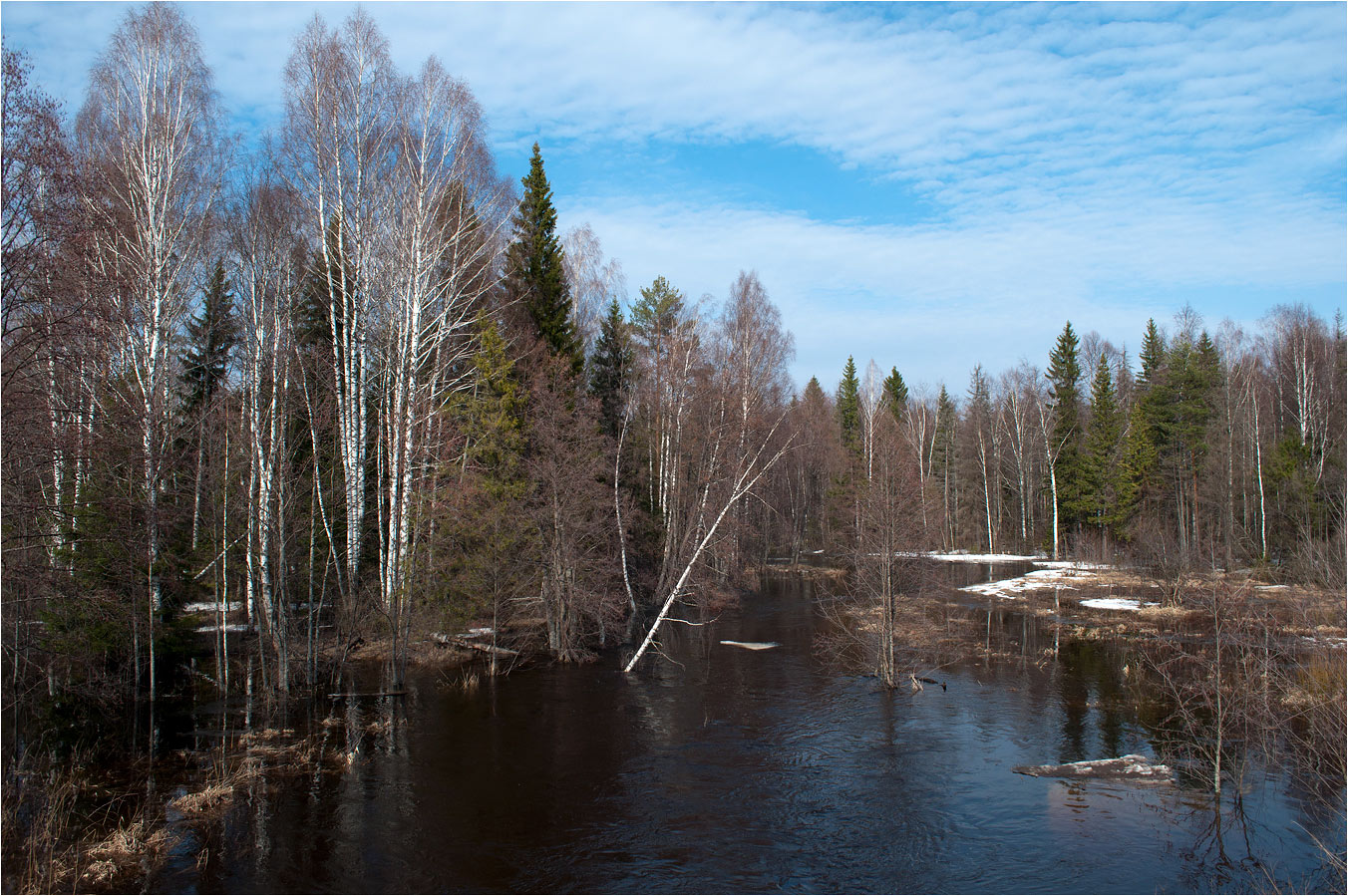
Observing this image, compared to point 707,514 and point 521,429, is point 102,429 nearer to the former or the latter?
point 521,429

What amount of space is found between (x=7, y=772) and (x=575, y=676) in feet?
39.0

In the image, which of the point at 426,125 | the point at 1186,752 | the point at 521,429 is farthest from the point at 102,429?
the point at 1186,752

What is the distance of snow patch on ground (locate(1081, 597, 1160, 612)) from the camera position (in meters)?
29.8

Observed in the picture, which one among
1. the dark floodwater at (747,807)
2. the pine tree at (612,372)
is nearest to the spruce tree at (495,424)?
the dark floodwater at (747,807)

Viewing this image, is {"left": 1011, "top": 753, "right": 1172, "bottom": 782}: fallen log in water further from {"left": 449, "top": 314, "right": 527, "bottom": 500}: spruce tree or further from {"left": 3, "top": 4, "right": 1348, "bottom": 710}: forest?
{"left": 449, "top": 314, "right": 527, "bottom": 500}: spruce tree

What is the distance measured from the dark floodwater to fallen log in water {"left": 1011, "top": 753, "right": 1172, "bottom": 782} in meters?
0.34

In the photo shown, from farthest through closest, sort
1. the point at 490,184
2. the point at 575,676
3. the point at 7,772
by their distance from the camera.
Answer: the point at 490,184
the point at 575,676
the point at 7,772

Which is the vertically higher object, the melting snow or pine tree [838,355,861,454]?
pine tree [838,355,861,454]

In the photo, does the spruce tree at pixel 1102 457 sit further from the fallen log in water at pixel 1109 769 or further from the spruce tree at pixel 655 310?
the fallen log in water at pixel 1109 769

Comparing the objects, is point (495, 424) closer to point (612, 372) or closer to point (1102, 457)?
point (612, 372)

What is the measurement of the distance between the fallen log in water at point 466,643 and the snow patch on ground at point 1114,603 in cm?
→ 2202

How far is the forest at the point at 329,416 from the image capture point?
12.2m

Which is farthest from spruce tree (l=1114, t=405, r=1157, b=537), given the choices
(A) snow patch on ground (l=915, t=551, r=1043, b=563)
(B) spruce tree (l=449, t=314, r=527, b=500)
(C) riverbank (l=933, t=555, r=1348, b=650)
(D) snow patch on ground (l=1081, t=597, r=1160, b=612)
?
(B) spruce tree (l=449, t=314, r=527, b=500)

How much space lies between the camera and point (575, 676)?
20.8 meters
